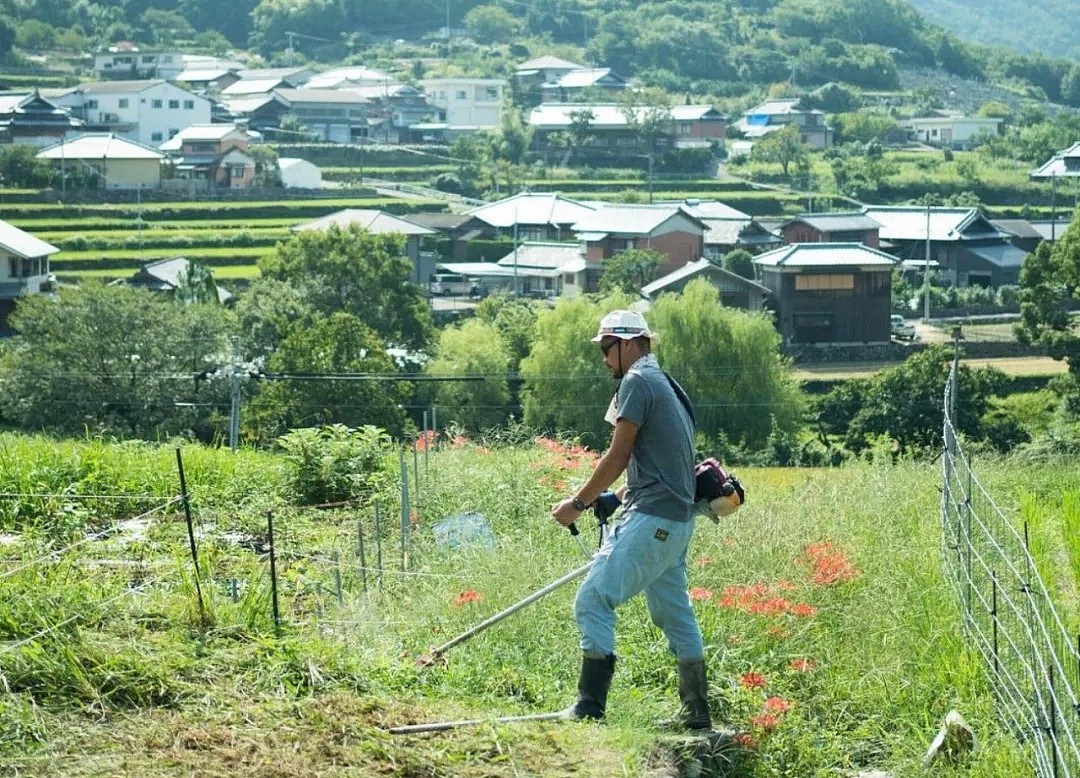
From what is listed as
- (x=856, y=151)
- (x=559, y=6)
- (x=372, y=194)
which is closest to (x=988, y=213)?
(x=856, y=151)

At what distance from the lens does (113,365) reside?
24.5m

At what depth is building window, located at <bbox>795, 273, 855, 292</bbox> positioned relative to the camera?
116 ft

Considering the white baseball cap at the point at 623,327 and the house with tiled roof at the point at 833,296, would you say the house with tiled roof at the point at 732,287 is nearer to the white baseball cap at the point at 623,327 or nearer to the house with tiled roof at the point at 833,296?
the house with tiled roof at the point at 833,296

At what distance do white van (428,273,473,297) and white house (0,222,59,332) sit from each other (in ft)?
33.8

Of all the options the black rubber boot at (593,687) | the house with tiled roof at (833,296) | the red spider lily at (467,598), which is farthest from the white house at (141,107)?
the black rubber boot at (593,687)

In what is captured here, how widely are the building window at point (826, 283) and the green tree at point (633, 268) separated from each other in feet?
12.1

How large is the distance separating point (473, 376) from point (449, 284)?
47.8 feet

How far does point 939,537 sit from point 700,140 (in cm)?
5350

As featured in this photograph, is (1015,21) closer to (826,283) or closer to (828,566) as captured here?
(826,283)

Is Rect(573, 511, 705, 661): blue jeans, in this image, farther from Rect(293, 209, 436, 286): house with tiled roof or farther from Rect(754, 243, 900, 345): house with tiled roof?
Rect(293, 209, 436, 286): house with tiled roof

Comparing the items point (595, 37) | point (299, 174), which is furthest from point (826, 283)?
point (595, 37)

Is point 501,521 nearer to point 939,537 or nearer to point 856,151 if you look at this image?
point 939,537

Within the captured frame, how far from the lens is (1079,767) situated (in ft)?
11.6

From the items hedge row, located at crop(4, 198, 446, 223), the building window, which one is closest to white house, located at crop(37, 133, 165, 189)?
hedge row, located at crop(4, 198, 446, 223)
